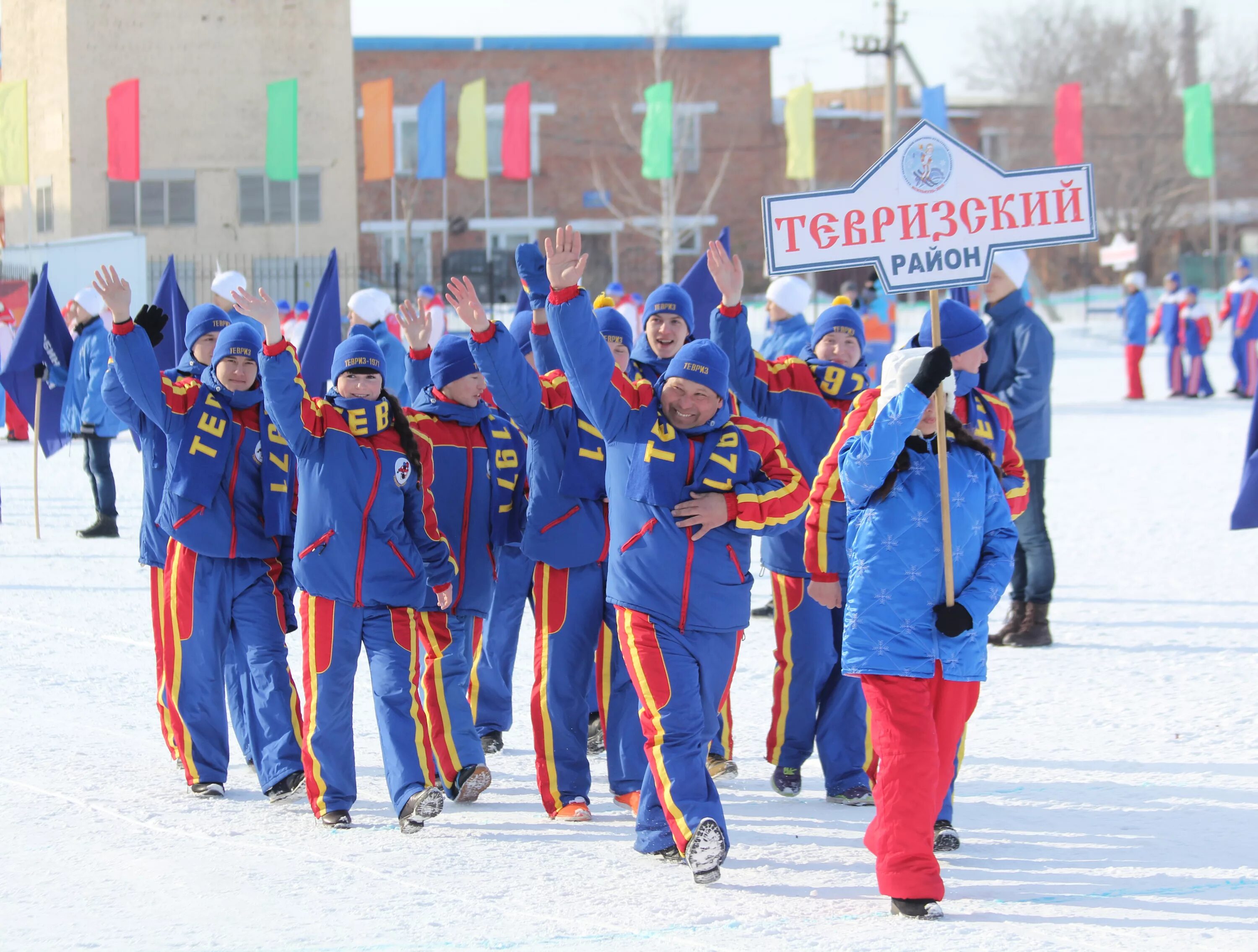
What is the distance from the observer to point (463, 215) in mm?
43188

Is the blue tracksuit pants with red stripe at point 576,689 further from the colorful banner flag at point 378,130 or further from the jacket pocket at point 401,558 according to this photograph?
the colorful banner flag at point 378,130

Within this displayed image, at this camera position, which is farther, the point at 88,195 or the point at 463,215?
the point at 463,215

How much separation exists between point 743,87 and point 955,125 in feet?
32.9

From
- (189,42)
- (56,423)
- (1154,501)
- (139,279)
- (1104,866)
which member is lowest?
(1104,866)

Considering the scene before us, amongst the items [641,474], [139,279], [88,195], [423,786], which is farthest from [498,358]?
[88,195]

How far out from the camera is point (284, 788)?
18.1ft

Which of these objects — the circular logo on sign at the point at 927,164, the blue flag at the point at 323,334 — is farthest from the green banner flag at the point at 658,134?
the circular logo on sign at the point at 927,164

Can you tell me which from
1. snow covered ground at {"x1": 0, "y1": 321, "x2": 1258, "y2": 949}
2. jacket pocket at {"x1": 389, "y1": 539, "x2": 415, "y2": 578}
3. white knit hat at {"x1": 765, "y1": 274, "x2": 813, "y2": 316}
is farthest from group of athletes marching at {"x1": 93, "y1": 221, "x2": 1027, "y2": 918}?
white knit hat at {"x1": 765, "y1": 274, "x2": 813, "y2": 316}

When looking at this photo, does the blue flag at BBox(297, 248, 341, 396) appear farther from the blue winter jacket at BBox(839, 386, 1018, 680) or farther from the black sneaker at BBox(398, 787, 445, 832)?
the blue winter jacket at BBox(839, 386, 1018, 680)

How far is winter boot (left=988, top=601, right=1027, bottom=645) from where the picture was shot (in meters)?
8.27

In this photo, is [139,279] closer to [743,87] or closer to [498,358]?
[498,358]

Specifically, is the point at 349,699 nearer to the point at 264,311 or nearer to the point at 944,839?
the point at 264,311

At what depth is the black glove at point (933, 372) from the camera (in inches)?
Answer: 170

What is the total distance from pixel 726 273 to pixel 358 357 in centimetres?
142
